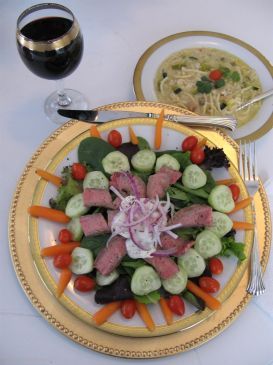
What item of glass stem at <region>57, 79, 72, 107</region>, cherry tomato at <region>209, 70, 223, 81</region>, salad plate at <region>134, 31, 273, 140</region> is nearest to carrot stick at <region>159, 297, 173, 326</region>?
salad plate at <region>134, 31, 273, 140</region>

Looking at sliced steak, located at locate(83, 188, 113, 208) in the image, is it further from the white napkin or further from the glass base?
the white napkin

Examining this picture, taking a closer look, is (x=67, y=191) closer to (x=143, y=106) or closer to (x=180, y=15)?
(x=143, y=106)

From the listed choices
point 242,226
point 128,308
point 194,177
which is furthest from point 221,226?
point 128,308

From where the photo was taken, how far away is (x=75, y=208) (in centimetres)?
133

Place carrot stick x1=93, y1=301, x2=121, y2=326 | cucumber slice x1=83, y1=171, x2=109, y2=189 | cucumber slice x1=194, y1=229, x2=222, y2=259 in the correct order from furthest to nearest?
cucumber slice x1=83, y1=171, x2=109, y2=189 < cucumber slice x1=194, y1=229, x2=222, y2=259 < carrot stick x1=93, y1=301, x2=121, y2=326

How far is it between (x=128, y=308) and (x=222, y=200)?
19.4 inches

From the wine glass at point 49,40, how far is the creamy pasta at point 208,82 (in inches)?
18.4

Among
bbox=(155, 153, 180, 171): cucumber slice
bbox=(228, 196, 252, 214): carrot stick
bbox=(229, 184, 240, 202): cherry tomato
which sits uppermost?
bbox=(155, 153, 180, 171): cucumber slice

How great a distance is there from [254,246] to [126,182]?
507mm

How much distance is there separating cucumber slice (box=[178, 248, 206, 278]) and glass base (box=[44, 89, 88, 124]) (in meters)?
0.83

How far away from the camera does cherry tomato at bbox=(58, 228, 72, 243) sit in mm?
1291

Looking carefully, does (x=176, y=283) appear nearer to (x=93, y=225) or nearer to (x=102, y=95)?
(x=93, y=225)

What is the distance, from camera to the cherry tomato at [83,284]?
1.21 m

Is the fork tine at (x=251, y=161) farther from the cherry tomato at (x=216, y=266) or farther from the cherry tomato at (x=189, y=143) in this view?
the cherry tomato at (x=216, y=266)
